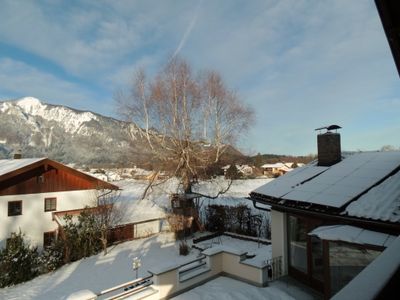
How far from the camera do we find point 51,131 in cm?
13038

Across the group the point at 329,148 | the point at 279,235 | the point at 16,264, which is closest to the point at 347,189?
the point at 279,235

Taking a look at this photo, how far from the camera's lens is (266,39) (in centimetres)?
1366

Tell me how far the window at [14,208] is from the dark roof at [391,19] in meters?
17.5

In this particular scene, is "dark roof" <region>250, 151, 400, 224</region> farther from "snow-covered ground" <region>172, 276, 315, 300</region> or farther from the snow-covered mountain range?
the snow-covered mountain range

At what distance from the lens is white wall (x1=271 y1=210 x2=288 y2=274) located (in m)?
8.85

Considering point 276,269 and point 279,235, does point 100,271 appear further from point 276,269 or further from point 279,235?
point 279,235

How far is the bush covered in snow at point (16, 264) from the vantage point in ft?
36.3

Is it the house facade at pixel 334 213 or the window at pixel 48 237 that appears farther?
the window at pixel 48 237

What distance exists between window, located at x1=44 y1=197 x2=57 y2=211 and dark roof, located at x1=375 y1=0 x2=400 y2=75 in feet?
58.8

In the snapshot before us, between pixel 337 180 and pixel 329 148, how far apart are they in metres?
2.27

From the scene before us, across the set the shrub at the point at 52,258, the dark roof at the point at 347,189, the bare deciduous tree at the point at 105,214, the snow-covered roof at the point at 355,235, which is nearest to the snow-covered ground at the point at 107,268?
the shrub at the point at 52,258

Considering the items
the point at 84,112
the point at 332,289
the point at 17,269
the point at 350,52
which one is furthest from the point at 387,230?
the point at 84,112

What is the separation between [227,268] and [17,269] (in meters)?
8.61

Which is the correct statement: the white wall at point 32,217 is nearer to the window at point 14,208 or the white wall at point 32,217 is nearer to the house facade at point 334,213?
the window at point 14,208
